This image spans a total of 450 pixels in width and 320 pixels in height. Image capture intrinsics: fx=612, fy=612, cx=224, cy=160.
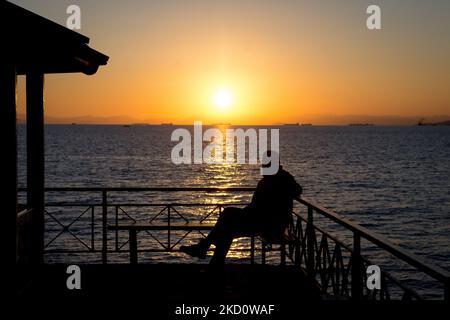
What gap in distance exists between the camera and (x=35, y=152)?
22.6 ft

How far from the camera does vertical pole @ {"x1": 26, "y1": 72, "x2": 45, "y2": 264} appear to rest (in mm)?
6879

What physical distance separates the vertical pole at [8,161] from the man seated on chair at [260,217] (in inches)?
91.3

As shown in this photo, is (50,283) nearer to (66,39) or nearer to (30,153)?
(30,153)

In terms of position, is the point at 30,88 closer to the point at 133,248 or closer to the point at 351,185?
the point at 133,248

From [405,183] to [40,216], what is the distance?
178 feet

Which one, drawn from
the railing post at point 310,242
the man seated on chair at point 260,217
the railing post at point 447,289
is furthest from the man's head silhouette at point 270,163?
the railing post at point 447,289

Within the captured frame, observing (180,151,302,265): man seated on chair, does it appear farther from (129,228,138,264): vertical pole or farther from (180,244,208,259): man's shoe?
(129,228,138,264): vertical pole

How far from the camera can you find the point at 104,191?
9.16 metres

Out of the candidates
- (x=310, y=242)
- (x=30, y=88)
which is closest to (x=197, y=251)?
(x=310, y=242)

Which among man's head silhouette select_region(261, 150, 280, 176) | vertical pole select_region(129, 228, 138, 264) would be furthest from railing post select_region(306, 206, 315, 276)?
vertical pole select_region(129, 228, 138, 264)

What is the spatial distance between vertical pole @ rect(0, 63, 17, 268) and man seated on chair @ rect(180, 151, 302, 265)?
2.32m

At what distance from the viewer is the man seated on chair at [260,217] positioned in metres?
7.17
